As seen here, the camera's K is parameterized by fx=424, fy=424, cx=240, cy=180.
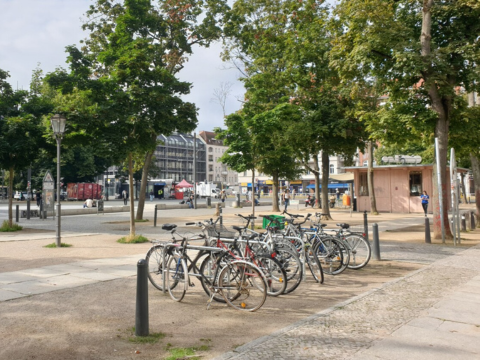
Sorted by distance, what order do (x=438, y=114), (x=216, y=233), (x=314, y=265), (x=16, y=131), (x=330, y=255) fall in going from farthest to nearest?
(x=16, y=131) → (x=438, y=114) → (x=330, y=255) → (x=314, y=265) → (x=216, y=233)

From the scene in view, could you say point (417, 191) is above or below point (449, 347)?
above

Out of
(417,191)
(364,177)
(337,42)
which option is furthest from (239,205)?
(337,42)

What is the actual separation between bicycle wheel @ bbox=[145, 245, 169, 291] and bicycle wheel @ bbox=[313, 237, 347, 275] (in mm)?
3115

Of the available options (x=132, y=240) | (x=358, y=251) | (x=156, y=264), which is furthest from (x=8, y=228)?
(x=358, y=251)

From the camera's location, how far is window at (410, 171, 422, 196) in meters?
28.7

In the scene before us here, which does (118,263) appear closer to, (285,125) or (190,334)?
(190,334)

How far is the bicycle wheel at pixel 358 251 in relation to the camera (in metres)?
8.88

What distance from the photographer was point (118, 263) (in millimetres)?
9836

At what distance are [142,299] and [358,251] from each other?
18.2ft

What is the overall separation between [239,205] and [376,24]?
2935cm

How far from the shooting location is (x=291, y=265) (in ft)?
23.4

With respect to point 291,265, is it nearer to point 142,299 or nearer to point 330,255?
point 330,255

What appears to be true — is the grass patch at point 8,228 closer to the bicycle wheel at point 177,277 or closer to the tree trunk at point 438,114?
the bicycle wheel at point 177,277

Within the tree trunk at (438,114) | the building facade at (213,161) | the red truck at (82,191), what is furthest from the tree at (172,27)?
the building facade at (213,161)
